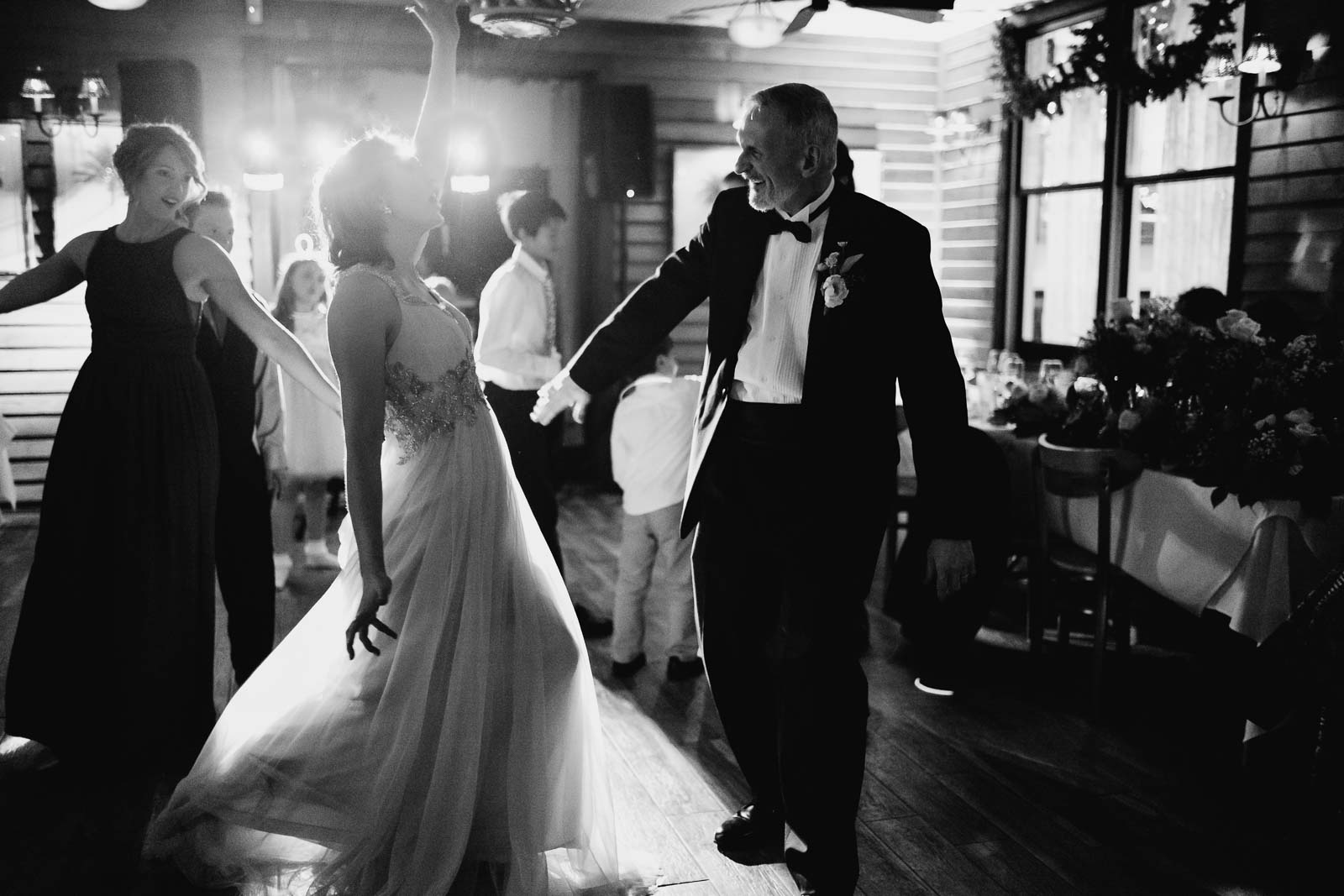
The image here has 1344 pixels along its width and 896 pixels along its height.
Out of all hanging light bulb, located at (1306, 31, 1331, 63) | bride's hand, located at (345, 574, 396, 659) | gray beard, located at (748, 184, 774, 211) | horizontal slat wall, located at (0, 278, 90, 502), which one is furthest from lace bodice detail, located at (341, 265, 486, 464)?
horizontal slat wall, located at (0, 278, 90, 502)

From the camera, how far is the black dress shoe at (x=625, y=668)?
4.05 metres

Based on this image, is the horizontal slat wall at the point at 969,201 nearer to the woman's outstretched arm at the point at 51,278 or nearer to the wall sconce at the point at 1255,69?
the wall sconce at the point at 1255,69

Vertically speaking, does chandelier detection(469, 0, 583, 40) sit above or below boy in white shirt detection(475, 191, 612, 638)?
above

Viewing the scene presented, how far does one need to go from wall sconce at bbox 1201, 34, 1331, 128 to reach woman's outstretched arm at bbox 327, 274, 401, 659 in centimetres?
481

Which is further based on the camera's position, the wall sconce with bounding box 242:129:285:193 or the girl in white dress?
the wall sconce with bounding box 242:129:285:193

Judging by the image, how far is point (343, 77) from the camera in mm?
7711

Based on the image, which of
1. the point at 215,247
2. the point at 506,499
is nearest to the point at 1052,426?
the point at 506,499

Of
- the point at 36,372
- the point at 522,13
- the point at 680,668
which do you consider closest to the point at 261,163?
the point at 36,372

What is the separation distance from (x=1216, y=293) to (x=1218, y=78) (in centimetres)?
184

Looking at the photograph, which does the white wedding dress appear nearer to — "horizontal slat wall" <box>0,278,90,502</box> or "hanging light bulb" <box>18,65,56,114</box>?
"horizontal slat wall" <box>0,278,90,502</box>

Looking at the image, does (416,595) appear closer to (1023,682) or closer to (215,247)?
(215,247)

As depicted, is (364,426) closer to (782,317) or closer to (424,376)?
(424,376)

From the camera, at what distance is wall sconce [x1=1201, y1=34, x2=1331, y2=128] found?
533 cm

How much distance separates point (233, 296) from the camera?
9.78 ft
